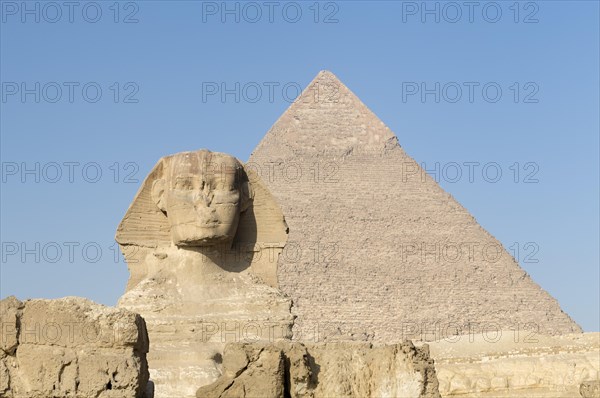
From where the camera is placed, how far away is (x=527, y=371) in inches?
367

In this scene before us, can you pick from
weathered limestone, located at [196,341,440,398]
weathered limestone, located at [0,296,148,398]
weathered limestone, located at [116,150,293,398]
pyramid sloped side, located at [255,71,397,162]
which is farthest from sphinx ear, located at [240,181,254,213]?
pyramid sloped side, located at [255,71,397,162]

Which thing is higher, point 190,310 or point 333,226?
point 333,226

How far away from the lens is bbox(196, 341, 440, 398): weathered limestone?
15.0 ft

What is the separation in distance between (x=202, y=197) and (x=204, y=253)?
19.0 inches

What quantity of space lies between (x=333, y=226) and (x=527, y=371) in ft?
420

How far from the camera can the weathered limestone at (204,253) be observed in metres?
8.65

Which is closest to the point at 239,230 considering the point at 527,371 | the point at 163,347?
the point at 163,347

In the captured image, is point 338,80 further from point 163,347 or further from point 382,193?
point 163,347

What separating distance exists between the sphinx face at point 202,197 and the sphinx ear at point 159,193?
0.09 metres

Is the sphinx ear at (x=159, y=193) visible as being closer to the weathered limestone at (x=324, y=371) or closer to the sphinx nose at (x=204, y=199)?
the sphinx nose at (x=204, y=199)

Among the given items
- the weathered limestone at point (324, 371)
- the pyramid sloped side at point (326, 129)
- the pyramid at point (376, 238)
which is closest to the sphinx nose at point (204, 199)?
the weathered limestone at point (324, 371)

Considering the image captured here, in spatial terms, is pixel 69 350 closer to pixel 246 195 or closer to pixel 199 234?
pixel 199 234

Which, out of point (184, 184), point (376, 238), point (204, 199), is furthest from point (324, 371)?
point (376, 238)

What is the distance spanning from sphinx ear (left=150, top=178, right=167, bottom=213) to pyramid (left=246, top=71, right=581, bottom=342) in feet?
403
